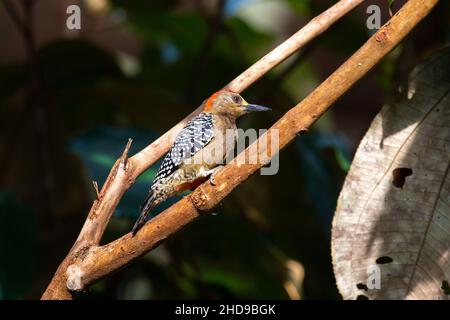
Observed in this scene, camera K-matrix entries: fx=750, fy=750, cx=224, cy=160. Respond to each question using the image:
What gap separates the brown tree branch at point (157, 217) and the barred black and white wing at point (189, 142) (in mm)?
439

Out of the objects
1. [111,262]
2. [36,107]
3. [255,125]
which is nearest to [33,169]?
[36,107]

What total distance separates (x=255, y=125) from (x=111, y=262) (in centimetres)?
172

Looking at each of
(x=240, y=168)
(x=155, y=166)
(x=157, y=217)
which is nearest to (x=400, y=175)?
(x=240, y=168)

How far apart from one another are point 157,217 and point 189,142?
0.72 meters

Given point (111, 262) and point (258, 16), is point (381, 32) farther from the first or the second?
point (258, 16)

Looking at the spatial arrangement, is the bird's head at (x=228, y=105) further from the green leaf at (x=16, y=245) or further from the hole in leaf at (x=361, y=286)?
the green leaf at (x=16, y=245)

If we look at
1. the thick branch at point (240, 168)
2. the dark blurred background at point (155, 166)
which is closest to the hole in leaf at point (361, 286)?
the thick branch at point (240, 168)

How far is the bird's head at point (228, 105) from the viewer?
7.91 feet

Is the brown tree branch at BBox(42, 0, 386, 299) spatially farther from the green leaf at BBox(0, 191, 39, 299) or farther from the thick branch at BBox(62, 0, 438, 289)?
the green leaf at BBox(0, 191, 39, 299)

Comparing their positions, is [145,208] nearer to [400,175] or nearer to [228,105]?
[228,105]

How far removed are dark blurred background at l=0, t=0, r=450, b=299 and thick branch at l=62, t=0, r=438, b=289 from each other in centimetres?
54

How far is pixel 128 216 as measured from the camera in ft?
7.41

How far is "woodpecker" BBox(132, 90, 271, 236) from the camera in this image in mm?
2305

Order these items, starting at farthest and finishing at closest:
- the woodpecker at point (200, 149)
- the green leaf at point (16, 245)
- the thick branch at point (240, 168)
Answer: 1. the green leaf at point (16, 245)
2. the woodpecker at point (200, 149)
3. the thick branch at point (240, 168)
